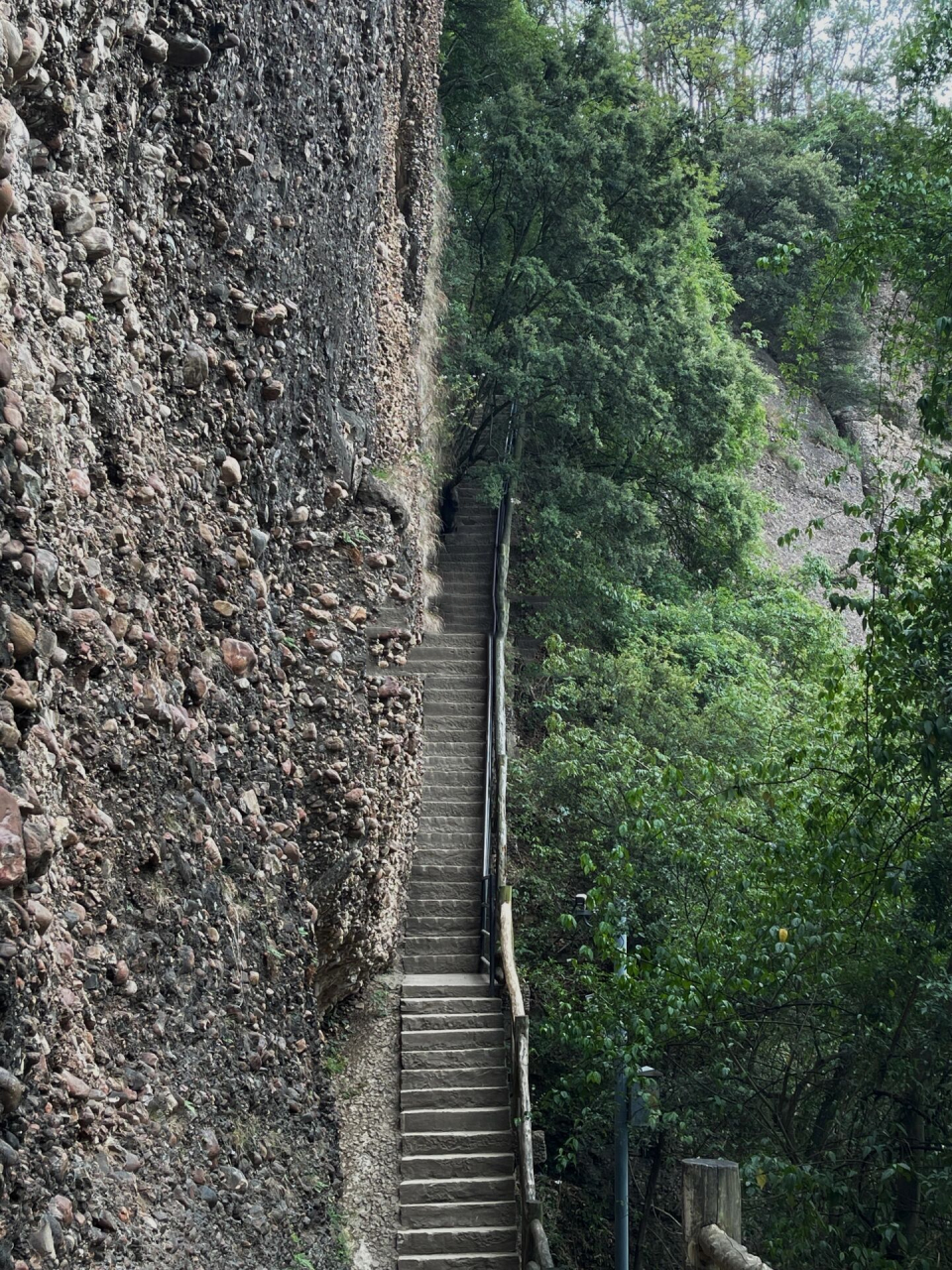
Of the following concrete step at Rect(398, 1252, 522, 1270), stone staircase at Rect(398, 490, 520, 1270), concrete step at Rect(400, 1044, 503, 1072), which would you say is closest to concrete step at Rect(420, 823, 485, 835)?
stone staircase at Rect(398, 490, 520, 1270)

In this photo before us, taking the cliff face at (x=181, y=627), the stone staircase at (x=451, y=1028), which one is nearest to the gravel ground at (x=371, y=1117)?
the stone staircase at (x=451, y=1028)

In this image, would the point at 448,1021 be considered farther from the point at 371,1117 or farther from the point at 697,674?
the point at 697,674

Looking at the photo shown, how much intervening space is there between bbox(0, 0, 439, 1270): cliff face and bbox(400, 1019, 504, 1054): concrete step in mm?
1347

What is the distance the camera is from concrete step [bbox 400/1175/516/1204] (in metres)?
8.48

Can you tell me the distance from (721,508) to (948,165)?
9.13 meters

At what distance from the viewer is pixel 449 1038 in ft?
31.6

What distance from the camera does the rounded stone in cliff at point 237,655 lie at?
5.54 meters

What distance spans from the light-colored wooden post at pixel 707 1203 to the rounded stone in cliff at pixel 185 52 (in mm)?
4840

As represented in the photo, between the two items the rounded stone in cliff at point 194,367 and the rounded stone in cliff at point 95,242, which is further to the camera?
the rounded stone in cliff at point 194,367

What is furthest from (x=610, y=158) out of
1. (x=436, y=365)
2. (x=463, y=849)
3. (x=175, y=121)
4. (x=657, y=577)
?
(x=175, y=121)

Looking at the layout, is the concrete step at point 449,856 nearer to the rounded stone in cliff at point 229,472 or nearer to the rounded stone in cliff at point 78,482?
the rounded stone in cliff at point 229,472

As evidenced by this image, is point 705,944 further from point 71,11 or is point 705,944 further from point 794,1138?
point 71,11

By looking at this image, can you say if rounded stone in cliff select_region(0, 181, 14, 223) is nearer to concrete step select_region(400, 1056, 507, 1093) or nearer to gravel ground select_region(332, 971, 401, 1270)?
gravel ground select_region(332, 971, 401, 1270)

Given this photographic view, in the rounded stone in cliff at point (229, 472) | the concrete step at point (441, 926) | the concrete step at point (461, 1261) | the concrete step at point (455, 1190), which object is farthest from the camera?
the concrete step at point (441, 926)
